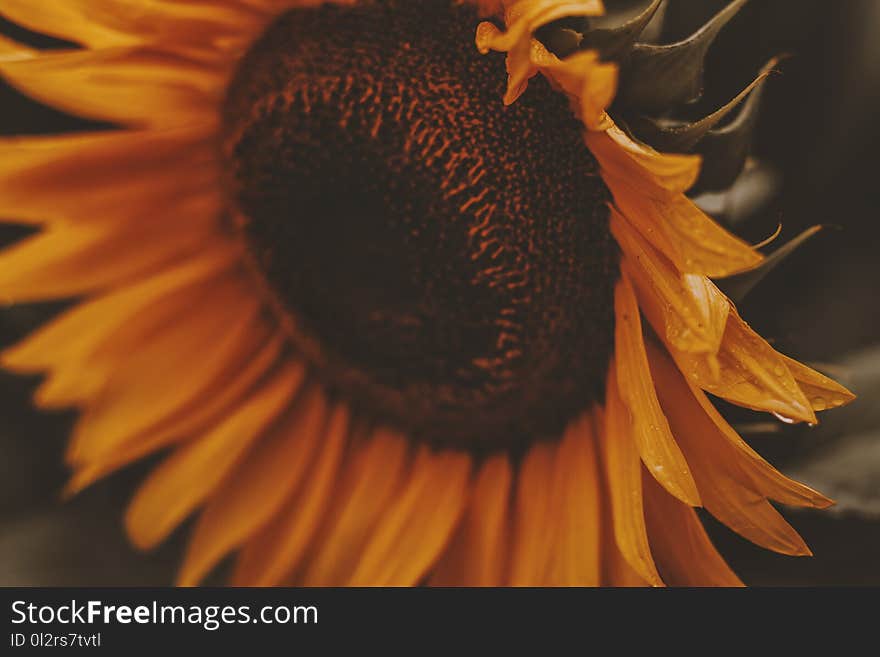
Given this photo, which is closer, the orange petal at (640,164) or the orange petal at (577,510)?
the orange petal at (640,164)

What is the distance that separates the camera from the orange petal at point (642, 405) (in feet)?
2.47

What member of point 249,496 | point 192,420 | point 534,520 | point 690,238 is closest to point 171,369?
point 192,420

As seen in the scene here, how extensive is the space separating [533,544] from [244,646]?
0.30m

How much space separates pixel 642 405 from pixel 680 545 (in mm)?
173

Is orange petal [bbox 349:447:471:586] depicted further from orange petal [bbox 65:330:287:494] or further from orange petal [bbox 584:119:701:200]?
orange petal [bbox 584:119:701:200]

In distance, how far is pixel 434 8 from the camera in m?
0.84

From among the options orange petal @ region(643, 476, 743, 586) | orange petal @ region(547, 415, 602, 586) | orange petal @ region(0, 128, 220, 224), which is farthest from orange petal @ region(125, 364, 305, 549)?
orange petal @ region(643, 476, 743, 586)

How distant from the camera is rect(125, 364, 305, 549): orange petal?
1102 millimetres

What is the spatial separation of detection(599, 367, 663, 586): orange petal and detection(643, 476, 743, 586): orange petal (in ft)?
0.14

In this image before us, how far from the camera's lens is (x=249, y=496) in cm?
112

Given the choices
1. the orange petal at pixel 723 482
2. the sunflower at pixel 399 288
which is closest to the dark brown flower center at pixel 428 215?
the sunflower at pixel 399 288

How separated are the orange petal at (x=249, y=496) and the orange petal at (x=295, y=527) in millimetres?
17

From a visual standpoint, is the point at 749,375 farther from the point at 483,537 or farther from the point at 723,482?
the point at 483,537

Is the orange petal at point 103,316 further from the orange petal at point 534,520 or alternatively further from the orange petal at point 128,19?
the orange petal at point 534,520
